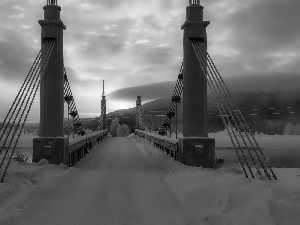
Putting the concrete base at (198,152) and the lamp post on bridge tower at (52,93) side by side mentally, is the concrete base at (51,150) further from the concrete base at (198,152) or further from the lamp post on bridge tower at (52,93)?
the concrete base at (198,152)

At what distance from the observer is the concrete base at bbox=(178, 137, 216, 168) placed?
446 inches

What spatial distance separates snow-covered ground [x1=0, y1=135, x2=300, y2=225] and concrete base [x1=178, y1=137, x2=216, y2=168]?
1.88 metres

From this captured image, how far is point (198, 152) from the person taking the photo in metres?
11.3

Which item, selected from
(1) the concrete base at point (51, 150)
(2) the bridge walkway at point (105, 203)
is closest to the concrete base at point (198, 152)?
(2) the bridge walkway at point (105, 203)

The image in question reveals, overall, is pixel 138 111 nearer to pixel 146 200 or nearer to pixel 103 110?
pixel 103 110

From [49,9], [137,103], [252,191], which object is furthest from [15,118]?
[137,103]

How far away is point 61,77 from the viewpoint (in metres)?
12.6

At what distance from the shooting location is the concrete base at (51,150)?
38.0ft

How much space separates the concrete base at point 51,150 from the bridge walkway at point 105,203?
Result: 1745 mm

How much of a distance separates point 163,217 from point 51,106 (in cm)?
784

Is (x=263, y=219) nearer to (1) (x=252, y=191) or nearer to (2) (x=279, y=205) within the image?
(2) (x=279, y=205)

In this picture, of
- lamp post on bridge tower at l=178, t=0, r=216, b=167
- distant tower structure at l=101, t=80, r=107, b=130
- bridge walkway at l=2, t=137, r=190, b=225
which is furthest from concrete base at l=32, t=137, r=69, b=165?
distant tower structure at l=101, t=80, r=107, b=130

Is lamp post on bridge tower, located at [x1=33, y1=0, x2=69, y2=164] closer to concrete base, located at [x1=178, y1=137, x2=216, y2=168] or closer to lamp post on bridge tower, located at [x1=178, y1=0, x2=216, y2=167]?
concrete base, located at [x1=178, y1=137, x2=216, y2=168]

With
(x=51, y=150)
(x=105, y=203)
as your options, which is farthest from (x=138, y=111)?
(x=105, y=203)
